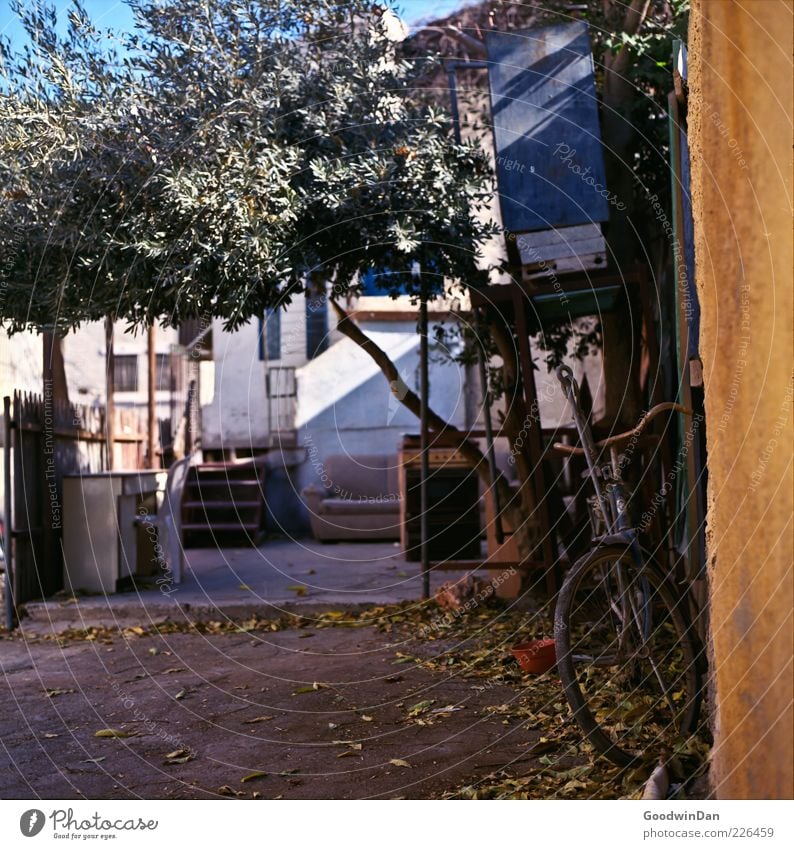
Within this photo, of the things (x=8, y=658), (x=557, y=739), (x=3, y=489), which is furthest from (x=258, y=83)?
(x=557, y=739)

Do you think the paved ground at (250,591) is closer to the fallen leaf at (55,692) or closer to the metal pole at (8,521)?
the metal pole at (8,521)

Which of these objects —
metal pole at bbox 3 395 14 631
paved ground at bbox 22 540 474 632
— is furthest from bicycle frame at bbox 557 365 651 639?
metal pole at bbox 3 395 14 631

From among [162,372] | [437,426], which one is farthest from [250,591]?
[162,372]

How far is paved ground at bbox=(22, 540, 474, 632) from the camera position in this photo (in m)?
6.49

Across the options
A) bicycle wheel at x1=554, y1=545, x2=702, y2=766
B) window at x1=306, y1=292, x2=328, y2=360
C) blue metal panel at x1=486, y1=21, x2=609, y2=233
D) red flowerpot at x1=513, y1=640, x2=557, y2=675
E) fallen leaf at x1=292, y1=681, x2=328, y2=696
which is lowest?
fallen leaf at x1=292, y1=681, x2=328, y2=696

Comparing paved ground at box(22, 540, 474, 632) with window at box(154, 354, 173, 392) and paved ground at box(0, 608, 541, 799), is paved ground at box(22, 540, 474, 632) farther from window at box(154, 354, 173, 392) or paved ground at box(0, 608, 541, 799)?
window at box(154, 354, 173, 392)

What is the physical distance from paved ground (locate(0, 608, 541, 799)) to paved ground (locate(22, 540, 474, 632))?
0.49m

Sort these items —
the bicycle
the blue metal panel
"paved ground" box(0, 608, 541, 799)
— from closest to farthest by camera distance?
the bicycle < "paved ground" box(0, 608, 541, 799) < the blue metal panel

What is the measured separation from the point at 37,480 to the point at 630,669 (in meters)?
4.55

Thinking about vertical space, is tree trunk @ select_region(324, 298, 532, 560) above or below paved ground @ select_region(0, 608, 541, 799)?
above

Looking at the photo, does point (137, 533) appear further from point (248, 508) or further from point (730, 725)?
point (730, 725)

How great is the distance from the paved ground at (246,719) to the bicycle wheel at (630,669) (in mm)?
371

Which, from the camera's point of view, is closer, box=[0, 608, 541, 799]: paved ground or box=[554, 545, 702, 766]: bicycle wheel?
box=[554, 545, 702, 766]: bicycle wheel

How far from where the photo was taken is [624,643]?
3.87 metres
